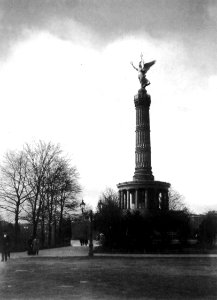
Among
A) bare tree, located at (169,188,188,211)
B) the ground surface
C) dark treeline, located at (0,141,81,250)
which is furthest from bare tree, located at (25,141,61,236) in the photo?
bare tree, located at (169,188,188,211)

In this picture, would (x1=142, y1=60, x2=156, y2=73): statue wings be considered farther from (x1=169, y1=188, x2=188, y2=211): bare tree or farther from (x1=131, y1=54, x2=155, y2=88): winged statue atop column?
(x1=169, y1=188, x2=188, y2=211): bare tree

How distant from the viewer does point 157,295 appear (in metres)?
12.8

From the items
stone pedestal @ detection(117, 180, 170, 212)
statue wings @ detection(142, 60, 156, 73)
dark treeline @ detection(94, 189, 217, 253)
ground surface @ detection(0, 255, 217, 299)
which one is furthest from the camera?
statue wings @ detection(142, 60, 156, 73)

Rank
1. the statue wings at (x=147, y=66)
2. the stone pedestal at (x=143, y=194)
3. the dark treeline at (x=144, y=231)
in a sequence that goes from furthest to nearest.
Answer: the statue wings at (x=147, y=66), the stone pedestal at (x=143, y=194), the dark treeline at (x=144, y=231)

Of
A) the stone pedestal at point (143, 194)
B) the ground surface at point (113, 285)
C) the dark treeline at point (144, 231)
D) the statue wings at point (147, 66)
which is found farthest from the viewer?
the statue wings at point (147, 66)

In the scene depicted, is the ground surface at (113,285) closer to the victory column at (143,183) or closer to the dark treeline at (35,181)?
the dark treeline at (35,181)

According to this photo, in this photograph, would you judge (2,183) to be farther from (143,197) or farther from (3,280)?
(143,197)

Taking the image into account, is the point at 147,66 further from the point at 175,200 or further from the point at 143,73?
the point at 175,200

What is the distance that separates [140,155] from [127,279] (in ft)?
206

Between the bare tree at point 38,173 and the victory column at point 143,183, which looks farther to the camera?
the victory column at point 143,183

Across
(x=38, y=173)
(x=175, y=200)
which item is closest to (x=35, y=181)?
(x=38, y=173)

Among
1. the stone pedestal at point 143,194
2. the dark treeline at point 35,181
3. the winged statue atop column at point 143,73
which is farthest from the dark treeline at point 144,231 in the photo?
the winged statue atop column at point 143,73

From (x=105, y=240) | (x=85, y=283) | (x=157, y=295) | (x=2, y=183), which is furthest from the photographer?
(x=2, y=183)

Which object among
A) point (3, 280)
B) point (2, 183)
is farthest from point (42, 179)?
point (3, 280)
